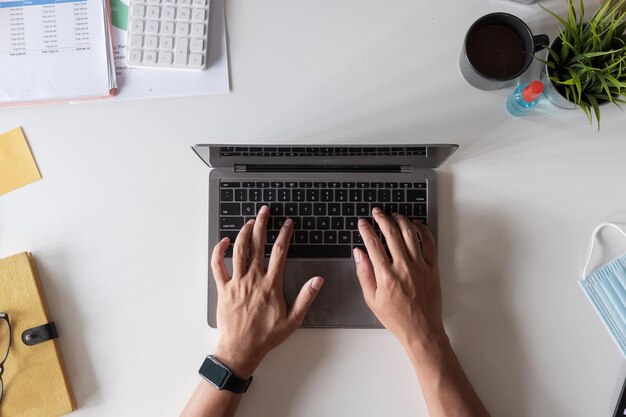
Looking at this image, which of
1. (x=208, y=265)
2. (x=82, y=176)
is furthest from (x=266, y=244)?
(x=82, y=176)

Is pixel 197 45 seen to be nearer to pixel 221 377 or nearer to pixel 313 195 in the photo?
pixel 313 195

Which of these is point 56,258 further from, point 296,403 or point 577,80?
point 577,80

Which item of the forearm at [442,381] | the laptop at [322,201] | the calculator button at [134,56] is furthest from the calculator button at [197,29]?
the forearm at [442,381]

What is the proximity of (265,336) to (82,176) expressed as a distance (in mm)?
457

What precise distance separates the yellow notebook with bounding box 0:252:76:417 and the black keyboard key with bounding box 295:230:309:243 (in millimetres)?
465

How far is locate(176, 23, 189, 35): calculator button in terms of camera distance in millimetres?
786

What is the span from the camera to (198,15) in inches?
31.0

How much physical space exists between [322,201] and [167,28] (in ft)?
1.42

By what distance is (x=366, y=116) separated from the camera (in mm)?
803

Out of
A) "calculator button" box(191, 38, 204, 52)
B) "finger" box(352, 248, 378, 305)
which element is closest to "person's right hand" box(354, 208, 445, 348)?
"finger" box(352, 248, 378, 305)

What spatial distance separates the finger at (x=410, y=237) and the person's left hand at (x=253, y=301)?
166 millimetres

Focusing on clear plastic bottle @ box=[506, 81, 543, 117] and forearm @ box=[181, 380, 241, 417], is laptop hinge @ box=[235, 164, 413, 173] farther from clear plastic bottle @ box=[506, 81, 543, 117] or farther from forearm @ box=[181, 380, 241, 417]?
forearm @ box=[181, 380, 241, 417]

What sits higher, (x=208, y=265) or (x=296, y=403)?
(x=208, y=265)

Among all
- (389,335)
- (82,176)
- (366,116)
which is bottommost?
(389,335)
